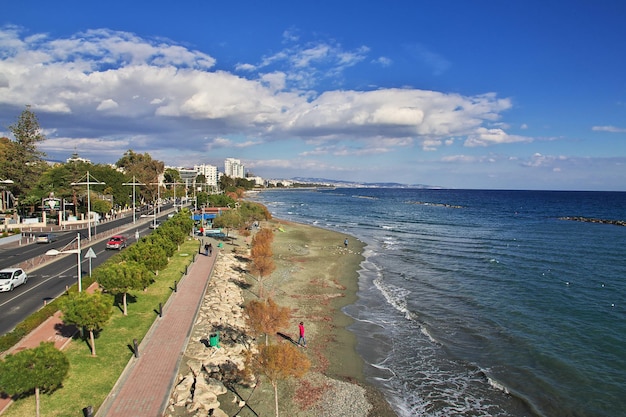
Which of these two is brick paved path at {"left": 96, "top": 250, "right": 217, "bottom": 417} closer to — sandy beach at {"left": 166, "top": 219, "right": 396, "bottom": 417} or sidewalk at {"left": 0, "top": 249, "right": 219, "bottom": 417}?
sidewalk at {"left": 0, "top": 249, "right": 219, "bottom": 417}

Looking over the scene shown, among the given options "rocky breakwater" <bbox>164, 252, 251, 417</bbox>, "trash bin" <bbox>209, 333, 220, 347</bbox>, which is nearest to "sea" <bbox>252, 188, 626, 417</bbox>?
"rocky breakwater" <bbox>164, 252, 251, 417</bbox>

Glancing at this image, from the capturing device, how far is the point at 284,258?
155 ft

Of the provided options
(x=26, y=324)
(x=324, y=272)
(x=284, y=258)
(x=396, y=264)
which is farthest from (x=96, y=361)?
(x=396, y=264)

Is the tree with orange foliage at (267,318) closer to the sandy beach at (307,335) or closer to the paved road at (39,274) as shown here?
the sandy beach at (307,335)

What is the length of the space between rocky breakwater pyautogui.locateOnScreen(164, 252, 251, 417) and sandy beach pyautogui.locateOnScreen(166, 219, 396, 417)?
5 cm

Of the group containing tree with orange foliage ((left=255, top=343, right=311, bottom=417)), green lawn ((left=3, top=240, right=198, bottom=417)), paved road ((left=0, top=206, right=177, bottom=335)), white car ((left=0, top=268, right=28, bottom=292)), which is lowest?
green lawn ((left=3, top=240, right=198, bottom=417))

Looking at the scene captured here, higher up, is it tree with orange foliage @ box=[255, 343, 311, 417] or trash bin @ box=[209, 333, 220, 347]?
tree with orange foliage @ box=[255, 343, 311, 417]

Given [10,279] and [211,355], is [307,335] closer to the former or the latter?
[211,355]

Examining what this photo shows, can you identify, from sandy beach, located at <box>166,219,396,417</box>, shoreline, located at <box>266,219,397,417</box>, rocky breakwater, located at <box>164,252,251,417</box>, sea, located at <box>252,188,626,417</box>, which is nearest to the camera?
rocky breakwater, located at <box>164,252,251,417</box>

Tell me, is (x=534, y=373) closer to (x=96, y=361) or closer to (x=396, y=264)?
(x=96, y=361)

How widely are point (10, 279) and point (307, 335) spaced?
1988cm

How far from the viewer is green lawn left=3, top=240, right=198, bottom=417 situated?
13.8m

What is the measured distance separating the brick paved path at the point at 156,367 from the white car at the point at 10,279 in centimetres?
1079

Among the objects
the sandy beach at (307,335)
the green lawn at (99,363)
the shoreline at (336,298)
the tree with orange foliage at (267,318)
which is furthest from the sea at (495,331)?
the green lawn at (99,363)
